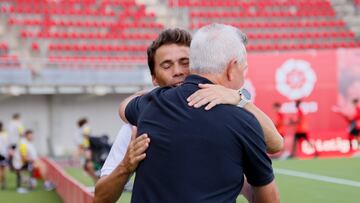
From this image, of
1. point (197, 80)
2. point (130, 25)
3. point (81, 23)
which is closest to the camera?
point (197, 80)

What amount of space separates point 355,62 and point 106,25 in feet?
27.3

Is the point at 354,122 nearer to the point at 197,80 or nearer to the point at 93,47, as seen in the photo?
the point at 93,47

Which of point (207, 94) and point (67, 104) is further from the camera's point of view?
point (67, 104)

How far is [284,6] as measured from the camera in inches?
971

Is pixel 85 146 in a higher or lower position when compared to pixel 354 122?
higher

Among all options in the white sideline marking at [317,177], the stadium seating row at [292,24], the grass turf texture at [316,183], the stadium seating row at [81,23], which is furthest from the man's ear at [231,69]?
the stadium seating row at [292,24]

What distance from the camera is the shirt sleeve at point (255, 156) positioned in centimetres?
218

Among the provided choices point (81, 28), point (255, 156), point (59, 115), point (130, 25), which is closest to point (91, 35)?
point (81, 28)

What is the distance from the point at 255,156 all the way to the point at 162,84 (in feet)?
2.51

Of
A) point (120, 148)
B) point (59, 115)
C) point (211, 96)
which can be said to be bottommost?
point (59, 115)

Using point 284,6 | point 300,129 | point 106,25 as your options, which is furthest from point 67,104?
point 284,6

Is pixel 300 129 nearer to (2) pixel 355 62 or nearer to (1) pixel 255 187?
(2) pixel 355 62

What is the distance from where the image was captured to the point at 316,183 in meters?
10.8

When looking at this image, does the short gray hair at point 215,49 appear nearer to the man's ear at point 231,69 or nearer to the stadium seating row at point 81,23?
the man's ear at point 231,69
